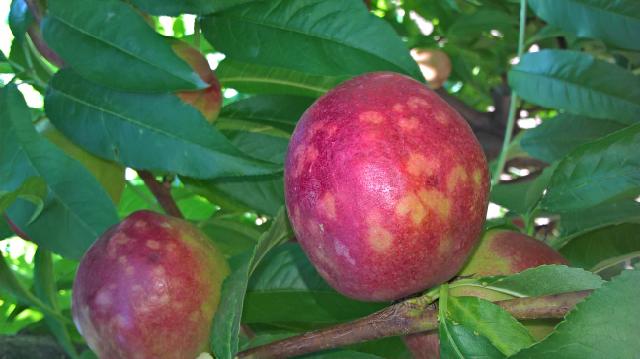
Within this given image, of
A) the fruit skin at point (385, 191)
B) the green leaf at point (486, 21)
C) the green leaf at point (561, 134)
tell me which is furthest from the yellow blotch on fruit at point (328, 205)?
the green leaf at point (486, 21)

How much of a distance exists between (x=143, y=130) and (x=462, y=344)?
1.87 ft

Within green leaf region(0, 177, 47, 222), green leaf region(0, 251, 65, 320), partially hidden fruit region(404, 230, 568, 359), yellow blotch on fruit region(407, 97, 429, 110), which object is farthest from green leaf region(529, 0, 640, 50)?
green leaf region(0, 251, 65, 320)

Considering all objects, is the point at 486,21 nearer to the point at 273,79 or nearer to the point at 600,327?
the point at 273,79

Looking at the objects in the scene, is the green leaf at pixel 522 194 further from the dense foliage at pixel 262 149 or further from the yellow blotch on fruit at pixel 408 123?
the yellow blotch on fruit at pixel 408 123

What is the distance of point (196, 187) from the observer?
1411 mm

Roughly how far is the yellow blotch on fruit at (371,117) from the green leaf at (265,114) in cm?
59

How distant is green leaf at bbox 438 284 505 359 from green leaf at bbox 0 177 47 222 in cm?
60

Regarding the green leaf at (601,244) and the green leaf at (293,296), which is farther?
the green leaf at (601,244)

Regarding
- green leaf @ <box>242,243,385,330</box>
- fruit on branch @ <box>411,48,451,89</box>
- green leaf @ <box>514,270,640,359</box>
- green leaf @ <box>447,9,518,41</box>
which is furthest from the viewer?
fruit on branch @ <box>411,48,451,89</box>

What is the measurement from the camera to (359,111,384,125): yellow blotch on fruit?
0.75 m

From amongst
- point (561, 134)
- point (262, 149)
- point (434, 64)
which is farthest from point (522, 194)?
point (434, 64)

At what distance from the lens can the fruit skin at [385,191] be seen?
73 centimetres

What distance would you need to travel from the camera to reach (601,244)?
4.11 ft

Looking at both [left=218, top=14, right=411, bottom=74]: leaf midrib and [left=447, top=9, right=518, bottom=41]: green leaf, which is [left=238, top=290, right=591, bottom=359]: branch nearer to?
[left=218, top=14, right=411, bottom=74]: leaf midrib
